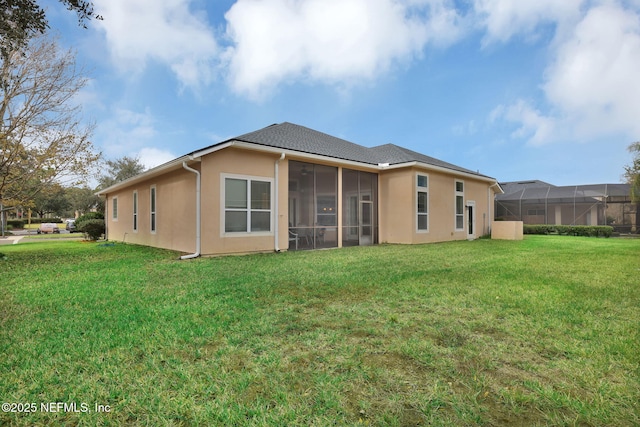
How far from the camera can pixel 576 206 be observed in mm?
23812

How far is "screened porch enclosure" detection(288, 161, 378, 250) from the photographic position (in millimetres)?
11531

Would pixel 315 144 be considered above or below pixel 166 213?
above

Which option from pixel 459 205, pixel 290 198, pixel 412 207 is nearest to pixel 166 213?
pixel 290 198

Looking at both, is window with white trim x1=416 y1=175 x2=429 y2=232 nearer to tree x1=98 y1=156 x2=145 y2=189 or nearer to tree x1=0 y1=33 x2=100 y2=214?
tree x1=0 y1=33 x2=100 y2=214

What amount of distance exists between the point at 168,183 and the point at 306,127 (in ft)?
23.2

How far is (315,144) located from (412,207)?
4935mm

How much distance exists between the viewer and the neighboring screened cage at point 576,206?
900 inches

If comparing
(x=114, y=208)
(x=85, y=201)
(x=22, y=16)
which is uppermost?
(x=22, y=16)

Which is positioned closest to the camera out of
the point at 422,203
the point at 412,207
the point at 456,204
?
the point at 412,207

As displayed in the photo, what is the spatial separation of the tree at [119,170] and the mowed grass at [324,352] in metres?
30.2

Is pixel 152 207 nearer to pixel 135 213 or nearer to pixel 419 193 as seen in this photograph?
pixel 135 213

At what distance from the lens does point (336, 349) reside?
9.15 ft

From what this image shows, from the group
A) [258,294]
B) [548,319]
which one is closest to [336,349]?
[258,294]

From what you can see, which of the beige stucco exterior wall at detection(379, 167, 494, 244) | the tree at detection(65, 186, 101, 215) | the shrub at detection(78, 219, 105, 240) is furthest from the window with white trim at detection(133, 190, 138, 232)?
the tree at detection(65, 186, 101, 215)
